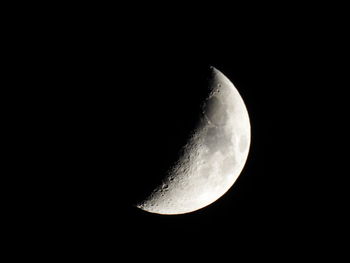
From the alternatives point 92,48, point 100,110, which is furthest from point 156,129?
point 92,48

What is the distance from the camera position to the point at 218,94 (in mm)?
3145

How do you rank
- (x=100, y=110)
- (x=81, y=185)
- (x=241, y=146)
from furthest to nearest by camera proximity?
(x=241, y=146), (x=81, y=185), (x=100, y=110)

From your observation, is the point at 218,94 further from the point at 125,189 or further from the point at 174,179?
the point at 125,189

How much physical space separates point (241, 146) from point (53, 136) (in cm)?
195

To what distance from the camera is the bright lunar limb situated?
2.95 meters

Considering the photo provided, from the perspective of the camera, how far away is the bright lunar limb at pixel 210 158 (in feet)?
9.68

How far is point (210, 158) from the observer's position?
2.96m

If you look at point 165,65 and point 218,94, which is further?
point 218,94

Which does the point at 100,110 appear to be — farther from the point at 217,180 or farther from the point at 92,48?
the point at 217,180

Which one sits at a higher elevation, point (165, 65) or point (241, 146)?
point (165, 65)

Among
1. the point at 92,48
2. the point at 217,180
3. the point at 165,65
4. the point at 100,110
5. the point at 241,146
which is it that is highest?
the point at 92,48

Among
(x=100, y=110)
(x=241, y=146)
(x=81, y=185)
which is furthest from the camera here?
(x=241, y=146)

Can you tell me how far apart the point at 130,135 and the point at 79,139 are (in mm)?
494

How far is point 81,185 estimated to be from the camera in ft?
9.82
